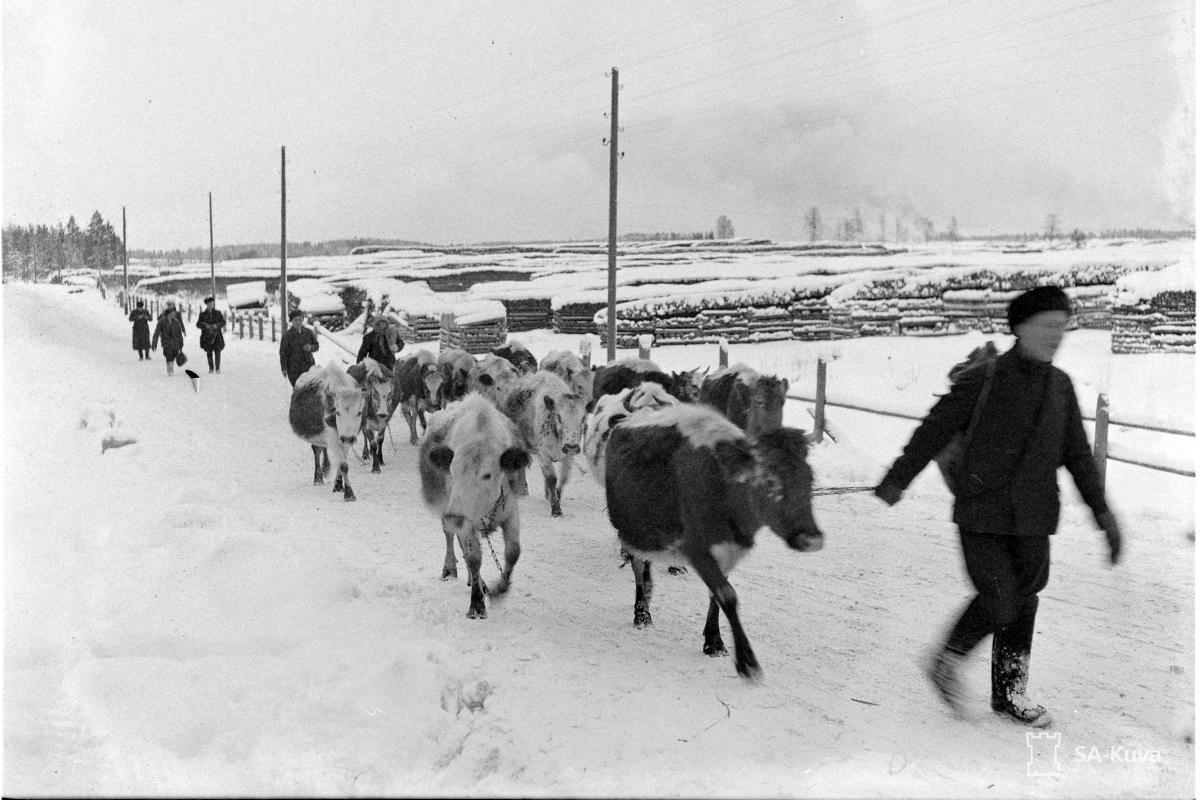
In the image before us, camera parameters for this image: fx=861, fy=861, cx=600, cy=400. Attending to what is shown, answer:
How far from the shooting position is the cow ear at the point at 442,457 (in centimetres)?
589

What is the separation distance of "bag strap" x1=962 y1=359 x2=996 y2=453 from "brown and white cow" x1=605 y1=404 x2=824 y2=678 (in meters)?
0.76

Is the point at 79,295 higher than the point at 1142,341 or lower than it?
higher

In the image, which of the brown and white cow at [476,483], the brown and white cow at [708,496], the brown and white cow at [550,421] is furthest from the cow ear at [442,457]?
the brown and white cow at [550,421]

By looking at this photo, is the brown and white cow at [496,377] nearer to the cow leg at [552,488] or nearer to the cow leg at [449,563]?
the cow leg at [552,488]

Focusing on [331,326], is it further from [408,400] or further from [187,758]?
[187,758]

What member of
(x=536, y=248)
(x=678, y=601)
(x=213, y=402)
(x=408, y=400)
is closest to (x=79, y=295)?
(x=536, y=248)

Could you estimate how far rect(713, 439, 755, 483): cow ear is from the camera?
451 cm

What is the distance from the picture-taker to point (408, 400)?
13.6 meters

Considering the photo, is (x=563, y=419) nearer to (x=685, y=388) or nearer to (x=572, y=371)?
(x=685, y=388)

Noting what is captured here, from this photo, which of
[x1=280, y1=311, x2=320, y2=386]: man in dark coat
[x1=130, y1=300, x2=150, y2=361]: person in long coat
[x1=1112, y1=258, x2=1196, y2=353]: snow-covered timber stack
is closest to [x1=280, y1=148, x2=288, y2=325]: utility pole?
[x1=130, y1=300, x2=150, y2=361]: person in long coat

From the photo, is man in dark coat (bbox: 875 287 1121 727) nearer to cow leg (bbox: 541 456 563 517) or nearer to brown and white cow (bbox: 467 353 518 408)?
cow leg (bbox: 541 456 563 517)

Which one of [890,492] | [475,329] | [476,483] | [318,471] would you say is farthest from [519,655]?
[475,329]

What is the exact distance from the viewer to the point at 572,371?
1182cm

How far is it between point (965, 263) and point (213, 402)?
24512mm
